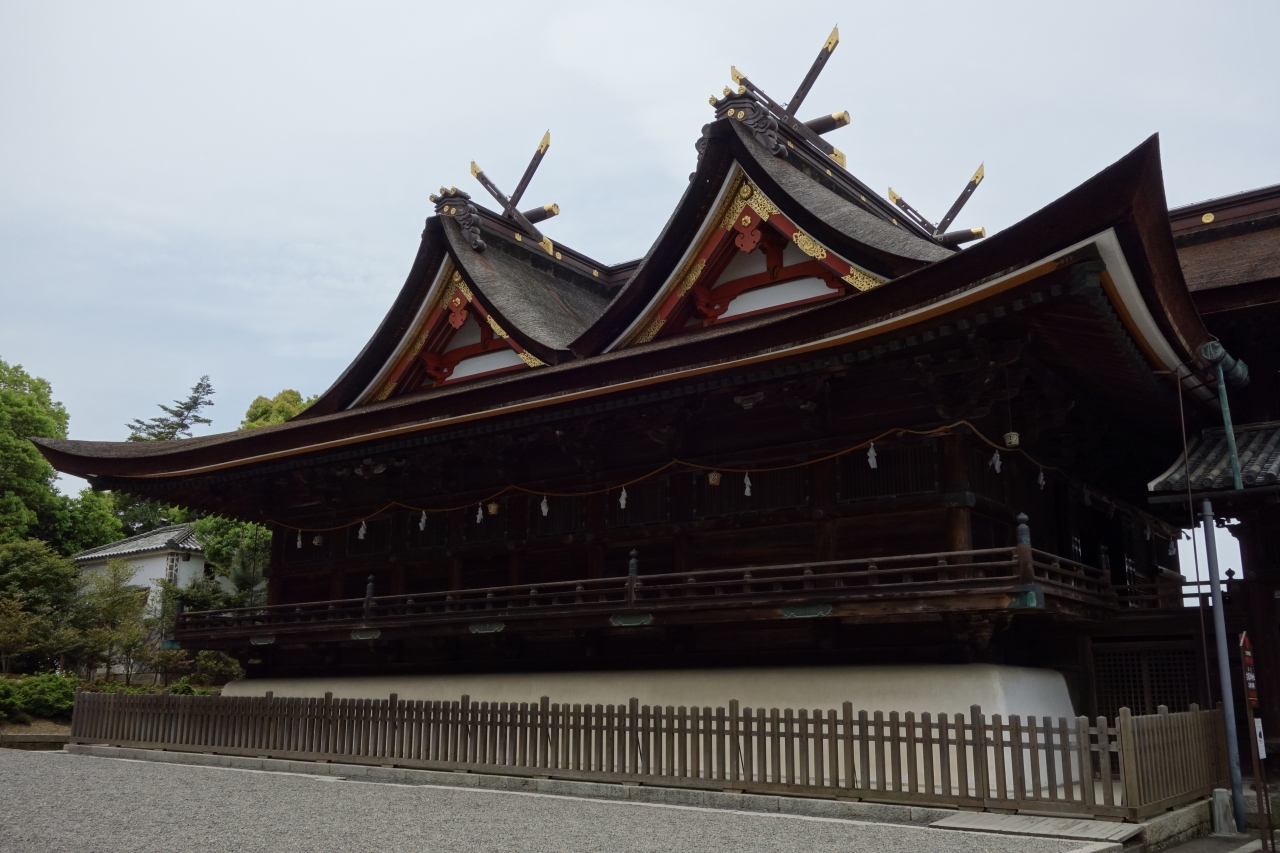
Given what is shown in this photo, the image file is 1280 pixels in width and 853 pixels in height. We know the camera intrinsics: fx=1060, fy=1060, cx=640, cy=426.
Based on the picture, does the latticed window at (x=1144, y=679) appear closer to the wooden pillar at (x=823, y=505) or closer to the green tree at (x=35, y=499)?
the wooden pillar at (x=823, y=505)

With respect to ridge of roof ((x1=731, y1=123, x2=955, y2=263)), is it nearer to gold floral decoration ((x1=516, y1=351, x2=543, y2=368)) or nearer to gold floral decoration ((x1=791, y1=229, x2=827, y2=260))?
gold floral decoration ((x1=791, y1=229, x2=827, y2=260))

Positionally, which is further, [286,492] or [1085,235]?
[286,492]

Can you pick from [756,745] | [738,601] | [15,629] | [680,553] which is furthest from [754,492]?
[15,629]

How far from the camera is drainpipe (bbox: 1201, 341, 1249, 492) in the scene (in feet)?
38.6

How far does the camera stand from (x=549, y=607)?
16.0 meters

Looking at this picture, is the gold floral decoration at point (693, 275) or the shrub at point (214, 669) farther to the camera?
the shrub at point (214, 669)

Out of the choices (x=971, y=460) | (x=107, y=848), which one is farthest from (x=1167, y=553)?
(x=107, y=848)

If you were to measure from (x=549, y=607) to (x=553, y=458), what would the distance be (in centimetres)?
312

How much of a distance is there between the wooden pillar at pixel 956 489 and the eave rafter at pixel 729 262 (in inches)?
153

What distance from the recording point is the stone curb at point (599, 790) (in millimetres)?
11258

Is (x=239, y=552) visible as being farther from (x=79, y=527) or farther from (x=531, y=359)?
(x=531, y=359)

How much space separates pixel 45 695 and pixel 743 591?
19630 millimetres

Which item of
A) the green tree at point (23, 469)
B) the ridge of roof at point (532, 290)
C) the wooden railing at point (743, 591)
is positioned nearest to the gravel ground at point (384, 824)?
the wooden railing at point (743, 591)

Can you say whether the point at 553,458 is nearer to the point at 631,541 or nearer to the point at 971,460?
the point at 631,541
